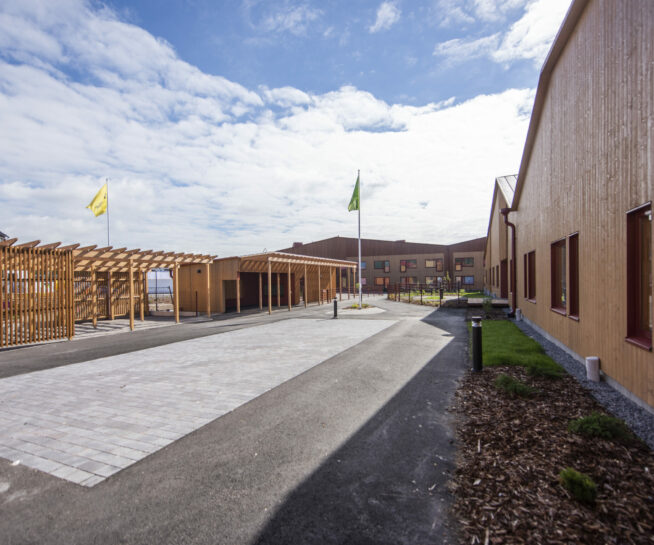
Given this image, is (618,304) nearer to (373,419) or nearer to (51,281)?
(373,419)

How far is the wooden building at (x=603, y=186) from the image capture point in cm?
525

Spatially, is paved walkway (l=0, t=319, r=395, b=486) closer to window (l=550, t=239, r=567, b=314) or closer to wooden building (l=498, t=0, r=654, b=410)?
wooden building (l=498, t=0, r=654, b=410)

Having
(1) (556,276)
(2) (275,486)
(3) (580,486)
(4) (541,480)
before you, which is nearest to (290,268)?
(1) (556,276)

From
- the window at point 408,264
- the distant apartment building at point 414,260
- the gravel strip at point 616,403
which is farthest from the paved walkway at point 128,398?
the window at point 408,264

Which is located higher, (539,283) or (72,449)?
(539,283)

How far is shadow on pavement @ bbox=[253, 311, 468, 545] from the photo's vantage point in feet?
9.20

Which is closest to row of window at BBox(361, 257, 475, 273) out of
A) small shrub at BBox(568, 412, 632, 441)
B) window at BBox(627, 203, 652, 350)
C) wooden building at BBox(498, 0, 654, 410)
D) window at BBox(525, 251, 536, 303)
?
window at BBox(525, 251, 536, 303)

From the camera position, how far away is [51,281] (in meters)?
13.3

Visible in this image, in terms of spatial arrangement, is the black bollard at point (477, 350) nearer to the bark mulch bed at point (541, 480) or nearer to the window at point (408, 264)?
the bark mulch bed at point (541, 480)

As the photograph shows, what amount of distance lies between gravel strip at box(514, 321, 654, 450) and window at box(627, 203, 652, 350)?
0.97m

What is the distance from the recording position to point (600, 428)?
416cm

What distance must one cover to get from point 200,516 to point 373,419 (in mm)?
2685

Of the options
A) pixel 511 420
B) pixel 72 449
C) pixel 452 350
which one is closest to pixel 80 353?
pixel 72 449

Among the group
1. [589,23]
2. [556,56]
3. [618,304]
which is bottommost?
[618,304]
